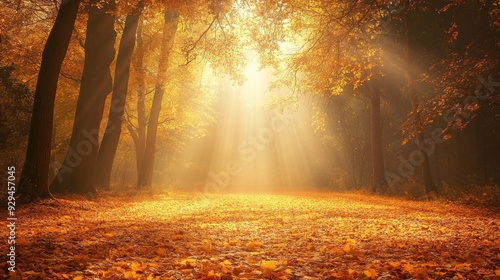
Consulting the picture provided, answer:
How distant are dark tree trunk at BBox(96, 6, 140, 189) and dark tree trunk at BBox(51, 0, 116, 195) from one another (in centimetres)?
264

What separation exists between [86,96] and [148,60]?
1127 cm

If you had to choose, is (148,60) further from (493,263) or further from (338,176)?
(493,263)

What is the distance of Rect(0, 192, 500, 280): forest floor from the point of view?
11.8 ft

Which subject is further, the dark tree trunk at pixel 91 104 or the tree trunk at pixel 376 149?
the tree trunk at pixel 376 149

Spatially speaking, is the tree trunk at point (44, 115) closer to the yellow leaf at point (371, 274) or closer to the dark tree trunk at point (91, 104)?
the dark tree trunk at point (91, 104)

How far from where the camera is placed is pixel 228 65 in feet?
48.1

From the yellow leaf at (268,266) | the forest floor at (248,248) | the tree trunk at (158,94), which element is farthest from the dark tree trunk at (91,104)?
the yellow leaf at (268,266)

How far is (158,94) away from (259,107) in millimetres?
Answer: 5989

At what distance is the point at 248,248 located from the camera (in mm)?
5074

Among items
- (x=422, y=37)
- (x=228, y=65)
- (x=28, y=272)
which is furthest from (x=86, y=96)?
(x=422, y=37)

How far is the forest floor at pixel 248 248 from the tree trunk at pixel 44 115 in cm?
77

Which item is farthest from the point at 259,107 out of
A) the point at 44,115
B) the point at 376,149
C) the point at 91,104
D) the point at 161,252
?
the point at 161,252

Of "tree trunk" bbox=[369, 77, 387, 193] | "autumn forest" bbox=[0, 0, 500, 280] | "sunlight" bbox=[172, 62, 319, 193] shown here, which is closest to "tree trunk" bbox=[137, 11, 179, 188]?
"autumn forest" bbox=[0, 0, 500, 280]

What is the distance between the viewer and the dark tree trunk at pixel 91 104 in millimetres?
12172
